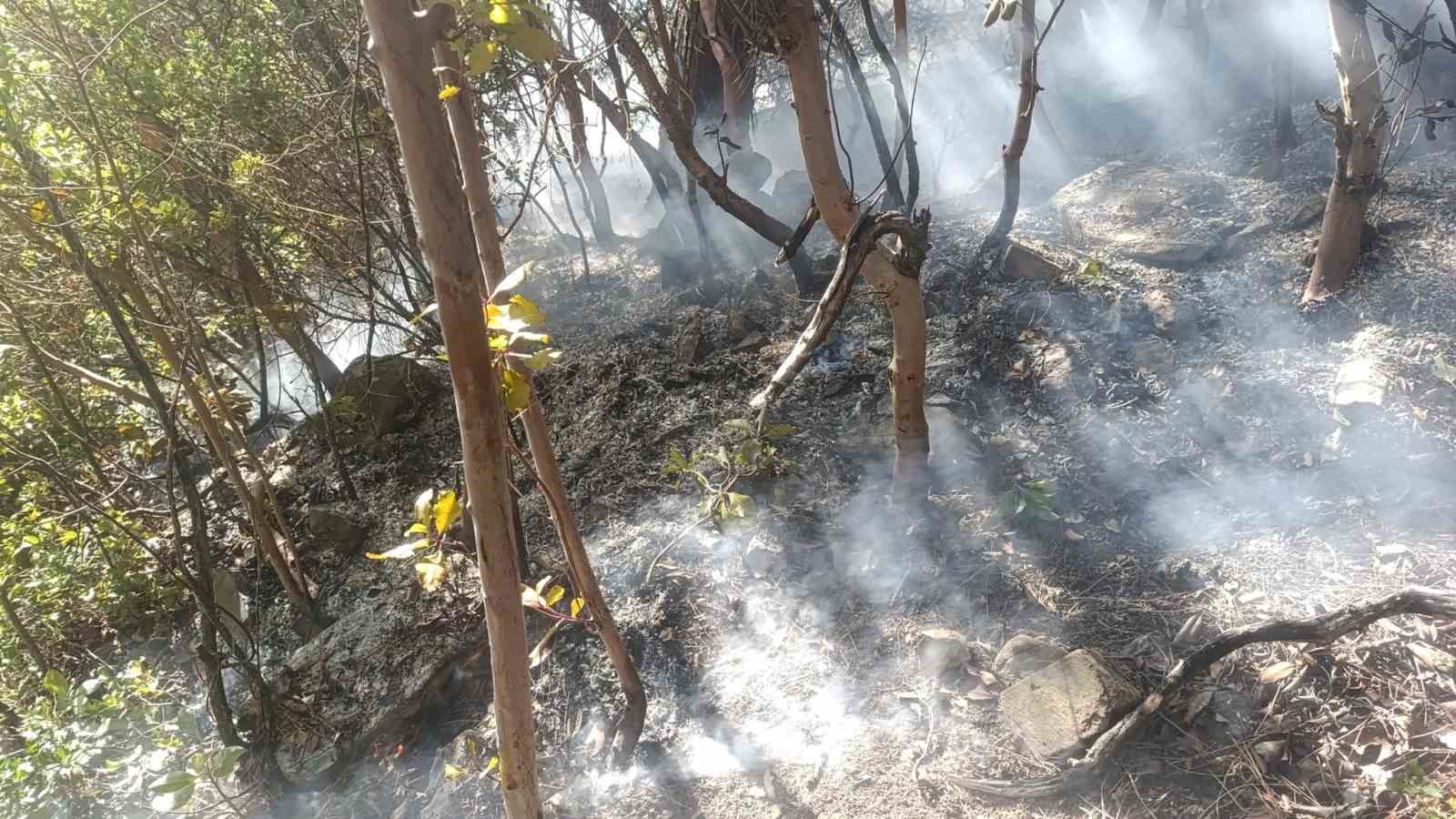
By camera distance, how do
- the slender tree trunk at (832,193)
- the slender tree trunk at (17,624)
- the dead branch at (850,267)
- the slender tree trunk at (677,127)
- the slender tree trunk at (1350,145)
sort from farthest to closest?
1. the slender tree trunk at (677,127)
2. the slender tree trunk at (1350,145)
3. the slender tree trunk at (17,624)
4. the slender tree trunk at (832,193)
5. the dead branch at (850,267)

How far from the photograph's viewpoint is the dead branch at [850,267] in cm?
218

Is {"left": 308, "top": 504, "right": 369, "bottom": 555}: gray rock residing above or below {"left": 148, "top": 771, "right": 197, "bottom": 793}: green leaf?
below

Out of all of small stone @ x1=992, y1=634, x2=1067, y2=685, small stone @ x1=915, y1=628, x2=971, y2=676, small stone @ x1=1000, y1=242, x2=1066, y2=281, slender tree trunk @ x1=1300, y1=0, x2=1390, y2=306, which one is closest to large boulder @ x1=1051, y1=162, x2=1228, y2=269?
small stone @ x1=1000, y1=242, x2=1066, y2=281

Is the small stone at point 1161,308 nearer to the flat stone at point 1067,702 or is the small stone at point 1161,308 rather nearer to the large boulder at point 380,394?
the flat stone at point 1067,702

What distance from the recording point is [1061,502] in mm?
3332

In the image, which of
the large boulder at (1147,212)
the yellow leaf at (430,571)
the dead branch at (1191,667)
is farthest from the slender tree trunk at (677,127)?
the yellow leaf at (430,571)

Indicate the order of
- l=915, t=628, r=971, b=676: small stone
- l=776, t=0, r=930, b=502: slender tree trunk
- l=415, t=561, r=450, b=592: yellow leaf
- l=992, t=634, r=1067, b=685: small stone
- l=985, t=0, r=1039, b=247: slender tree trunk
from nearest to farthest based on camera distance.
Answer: l=415, t=561, r=450, b=592: yellow leaf → l=992, t=634, r=1067, b=685: small stone → l=915, t=628, r=971, b=676: small stone → l=776, t=0, r=930, b=502: slender tree trunk → l=985, t=0, r=1039, b=247: slender tree trunk

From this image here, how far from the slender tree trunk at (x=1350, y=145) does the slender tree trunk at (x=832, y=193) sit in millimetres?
2783

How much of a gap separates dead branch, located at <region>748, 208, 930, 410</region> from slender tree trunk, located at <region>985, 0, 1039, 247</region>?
9.70 ft

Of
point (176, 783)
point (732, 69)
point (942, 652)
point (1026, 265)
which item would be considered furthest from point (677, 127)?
point (176, 783)

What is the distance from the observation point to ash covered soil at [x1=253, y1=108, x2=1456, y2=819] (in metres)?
2.25

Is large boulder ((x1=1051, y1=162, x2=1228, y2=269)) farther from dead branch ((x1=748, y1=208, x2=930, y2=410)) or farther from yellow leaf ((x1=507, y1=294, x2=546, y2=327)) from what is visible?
yellow leaf ((x1=507, y1=294, x2=546, y2=327))

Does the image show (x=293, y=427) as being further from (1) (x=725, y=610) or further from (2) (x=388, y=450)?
(1) (x=725, y=610)

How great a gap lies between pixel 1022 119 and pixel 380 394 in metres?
5.13
